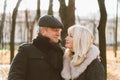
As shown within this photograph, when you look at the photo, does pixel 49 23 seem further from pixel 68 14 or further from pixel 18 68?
pixel 68 14

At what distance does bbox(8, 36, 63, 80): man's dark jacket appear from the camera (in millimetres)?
4469

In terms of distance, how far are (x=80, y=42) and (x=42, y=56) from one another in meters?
0.58

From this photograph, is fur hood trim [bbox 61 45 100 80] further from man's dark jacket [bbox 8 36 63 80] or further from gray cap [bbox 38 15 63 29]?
gray cap [bbox 38 15 63 29]

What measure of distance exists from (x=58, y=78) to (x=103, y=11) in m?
9.30

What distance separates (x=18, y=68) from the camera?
445 cm

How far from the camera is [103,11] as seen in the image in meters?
13.6

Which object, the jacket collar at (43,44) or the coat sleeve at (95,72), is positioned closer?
the coat sleeve at (95,72)

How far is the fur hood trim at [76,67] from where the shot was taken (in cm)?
423

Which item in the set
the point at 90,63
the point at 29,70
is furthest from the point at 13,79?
the point at 90,63

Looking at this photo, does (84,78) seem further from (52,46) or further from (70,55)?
(52,46)

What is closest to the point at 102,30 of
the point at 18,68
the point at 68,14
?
the point at 68,14

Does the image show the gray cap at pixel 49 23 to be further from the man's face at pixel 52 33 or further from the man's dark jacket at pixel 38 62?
the man's dark jacket at pixel 38 62

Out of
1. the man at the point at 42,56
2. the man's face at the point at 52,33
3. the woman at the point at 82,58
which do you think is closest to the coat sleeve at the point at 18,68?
the man at the point at 42,56

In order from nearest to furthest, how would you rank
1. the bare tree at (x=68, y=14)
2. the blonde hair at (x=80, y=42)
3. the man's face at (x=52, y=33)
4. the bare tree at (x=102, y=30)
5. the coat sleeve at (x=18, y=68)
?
1. the blonde hair at (x=80, y=42)
2. the coat sleeve at (x=18, y=68)
3. the man's face at (x=52, y=33)
4. the bare tree at (x=102, y=30)
5. the bare tree at (x=68, y=14)
